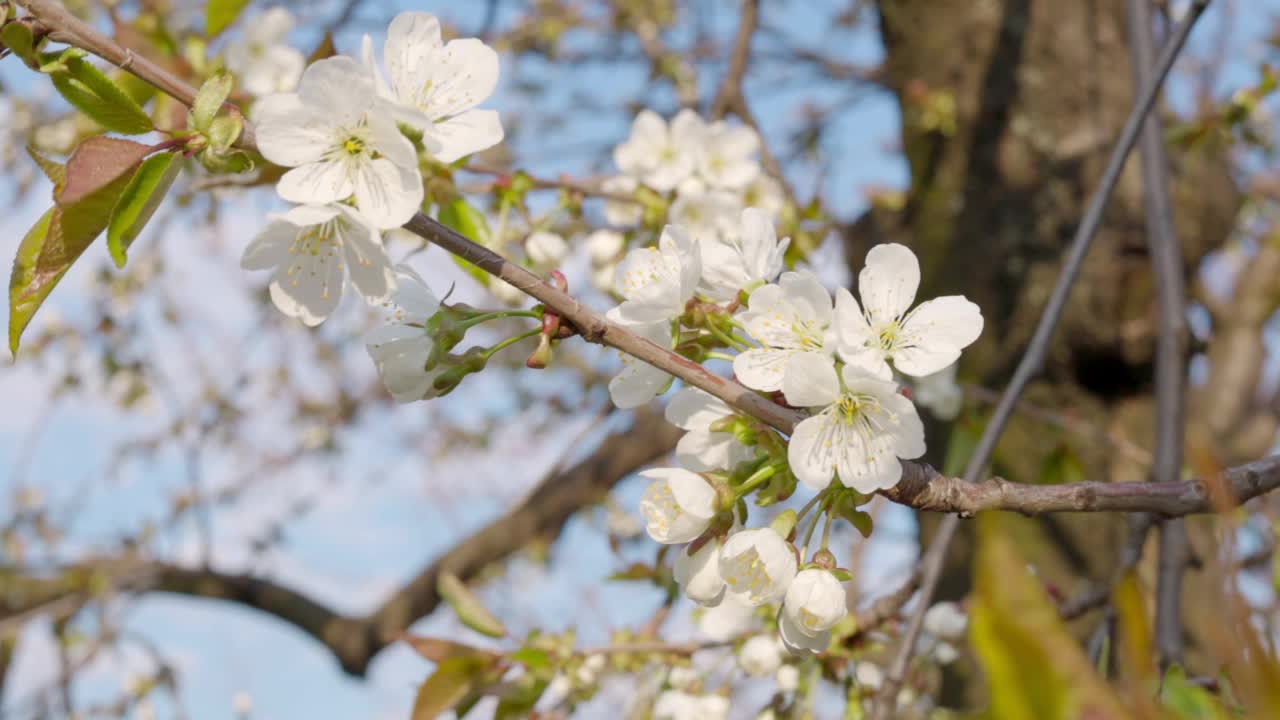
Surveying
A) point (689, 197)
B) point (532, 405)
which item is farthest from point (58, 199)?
point (532, 405)

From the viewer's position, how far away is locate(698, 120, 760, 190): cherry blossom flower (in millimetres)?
1482

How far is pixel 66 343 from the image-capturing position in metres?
3.45

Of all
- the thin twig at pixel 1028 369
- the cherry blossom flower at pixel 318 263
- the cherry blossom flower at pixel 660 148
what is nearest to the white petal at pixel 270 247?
the cherry blossom flower at pixel 318 263

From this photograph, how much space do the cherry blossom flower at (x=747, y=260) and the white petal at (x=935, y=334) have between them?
0.37 ft

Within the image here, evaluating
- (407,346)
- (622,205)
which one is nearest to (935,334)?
(407,346)

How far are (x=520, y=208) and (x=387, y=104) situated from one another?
2.21 feet

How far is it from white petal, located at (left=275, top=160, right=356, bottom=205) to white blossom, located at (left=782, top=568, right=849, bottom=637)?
421 millimetres

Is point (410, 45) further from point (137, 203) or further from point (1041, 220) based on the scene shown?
point (1041, 220)

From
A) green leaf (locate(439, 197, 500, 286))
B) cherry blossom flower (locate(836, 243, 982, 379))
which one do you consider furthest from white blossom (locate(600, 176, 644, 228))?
cherry blossom flower (locate(836, 243, 982, 379))

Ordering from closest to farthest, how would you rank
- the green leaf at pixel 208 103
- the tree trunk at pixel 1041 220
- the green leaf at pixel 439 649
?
the green leaf at pixel 208 103, the green leaf at pixel 439 649, the tree trunk at pixel 1041 220

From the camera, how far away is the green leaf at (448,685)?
1.09m

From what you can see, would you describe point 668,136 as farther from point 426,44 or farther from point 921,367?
point 921,367

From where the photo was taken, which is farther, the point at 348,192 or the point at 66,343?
the point at 66,343

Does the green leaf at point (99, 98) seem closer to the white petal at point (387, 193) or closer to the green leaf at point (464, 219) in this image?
the white petal at point (387, 193)
